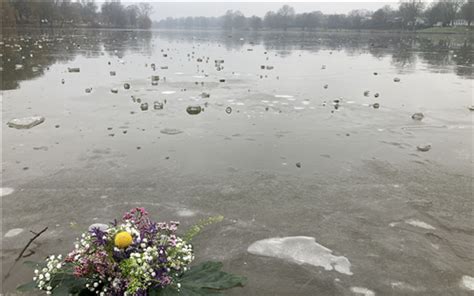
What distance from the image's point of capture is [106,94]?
14.0 metres

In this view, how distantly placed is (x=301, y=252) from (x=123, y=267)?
105 inches

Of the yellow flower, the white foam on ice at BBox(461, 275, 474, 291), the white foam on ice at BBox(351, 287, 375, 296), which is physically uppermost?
the yellow flower

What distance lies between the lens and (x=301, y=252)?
4.65 metres

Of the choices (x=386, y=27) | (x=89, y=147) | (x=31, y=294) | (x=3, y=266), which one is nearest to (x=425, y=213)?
(x=31, y=294)

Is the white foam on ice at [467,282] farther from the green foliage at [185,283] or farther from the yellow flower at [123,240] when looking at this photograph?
the yellow flower at [123,240]

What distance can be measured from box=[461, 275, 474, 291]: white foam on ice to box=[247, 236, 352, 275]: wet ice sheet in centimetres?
122

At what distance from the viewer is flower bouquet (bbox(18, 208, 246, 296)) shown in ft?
8.48

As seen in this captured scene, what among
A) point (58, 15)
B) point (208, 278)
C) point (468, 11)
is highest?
point (468, 11)

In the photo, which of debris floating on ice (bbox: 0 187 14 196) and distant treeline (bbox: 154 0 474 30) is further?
distant treeline (bbox: 154 0 474 30)

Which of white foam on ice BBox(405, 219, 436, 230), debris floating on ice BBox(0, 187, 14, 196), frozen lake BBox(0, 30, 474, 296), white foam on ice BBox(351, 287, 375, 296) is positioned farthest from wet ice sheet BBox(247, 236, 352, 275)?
debris floating on ice BBox(0, 187, 14, 196)

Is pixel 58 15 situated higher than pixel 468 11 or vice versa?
pixel 468 11

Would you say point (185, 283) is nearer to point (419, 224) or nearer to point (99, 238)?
point (99, 238)

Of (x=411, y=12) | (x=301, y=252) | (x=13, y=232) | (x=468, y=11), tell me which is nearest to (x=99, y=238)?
(x=301, y=252)

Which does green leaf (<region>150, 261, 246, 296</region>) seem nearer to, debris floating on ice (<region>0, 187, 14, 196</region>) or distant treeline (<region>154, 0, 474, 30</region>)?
debris floating on ice (<region>0, 187, 14, 196</region>)
